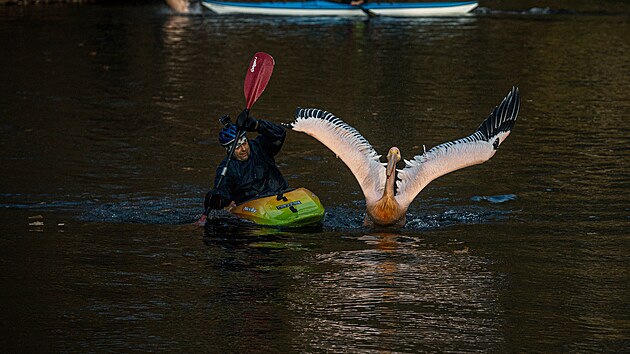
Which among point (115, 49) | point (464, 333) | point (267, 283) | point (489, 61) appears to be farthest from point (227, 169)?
point (115, 49)

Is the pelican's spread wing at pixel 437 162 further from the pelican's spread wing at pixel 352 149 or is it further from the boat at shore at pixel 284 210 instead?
the boat at shore at pixel 284 210

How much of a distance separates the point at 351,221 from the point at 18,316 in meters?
4.69

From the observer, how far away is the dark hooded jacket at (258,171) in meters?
14.4

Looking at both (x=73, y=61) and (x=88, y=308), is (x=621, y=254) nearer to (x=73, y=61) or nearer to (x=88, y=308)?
(x=88, y=308)

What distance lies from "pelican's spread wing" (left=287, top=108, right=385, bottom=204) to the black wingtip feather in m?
1.32

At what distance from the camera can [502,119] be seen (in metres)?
14.9

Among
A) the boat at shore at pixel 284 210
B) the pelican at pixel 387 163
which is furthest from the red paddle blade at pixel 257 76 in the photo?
the boat at shore at pixel 284 210

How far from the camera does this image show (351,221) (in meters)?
14.7

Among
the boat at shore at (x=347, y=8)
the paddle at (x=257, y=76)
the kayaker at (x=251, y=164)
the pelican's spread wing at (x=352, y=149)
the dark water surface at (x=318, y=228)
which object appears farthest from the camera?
the boat at shore at (x=347, y=8)

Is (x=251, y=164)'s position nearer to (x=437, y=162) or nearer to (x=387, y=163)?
(x=387, y=163)

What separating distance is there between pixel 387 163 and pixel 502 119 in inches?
65.8

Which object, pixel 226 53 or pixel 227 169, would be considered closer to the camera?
pixel 227 169

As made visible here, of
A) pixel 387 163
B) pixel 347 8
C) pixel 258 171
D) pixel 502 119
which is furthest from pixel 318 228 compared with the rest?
pixel 347 8

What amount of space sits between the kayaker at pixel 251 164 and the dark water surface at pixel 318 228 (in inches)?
15.5
